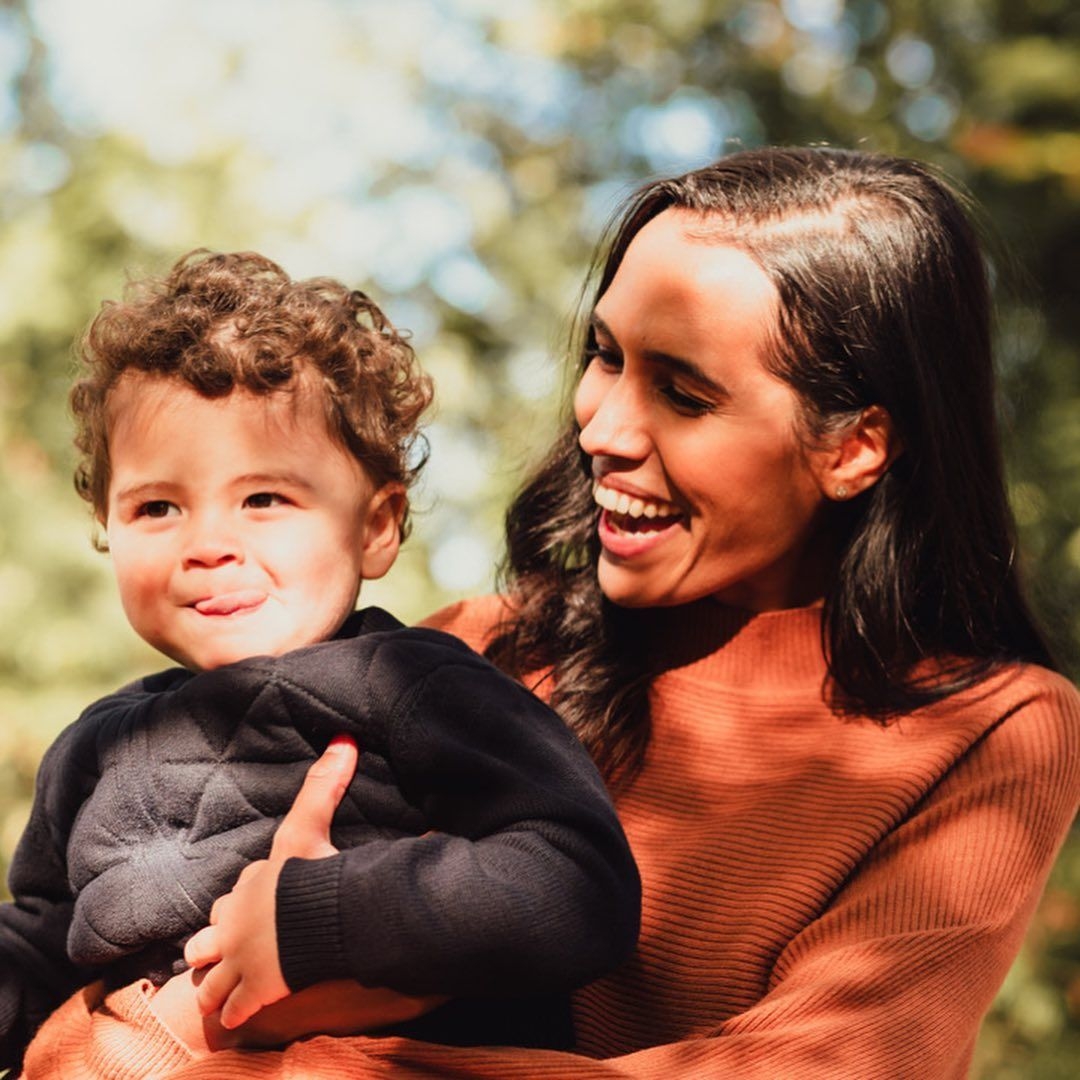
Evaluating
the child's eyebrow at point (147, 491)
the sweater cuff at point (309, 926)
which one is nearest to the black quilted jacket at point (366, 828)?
the sweater cuff at point (309, 926)

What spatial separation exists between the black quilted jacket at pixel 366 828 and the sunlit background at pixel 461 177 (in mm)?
3286

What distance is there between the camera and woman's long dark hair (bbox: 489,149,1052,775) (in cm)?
241

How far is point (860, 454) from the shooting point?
251cm

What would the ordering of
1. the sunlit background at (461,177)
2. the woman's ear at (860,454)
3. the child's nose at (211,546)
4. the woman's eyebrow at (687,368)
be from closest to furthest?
the child's nose at (211,546), the woman's eyebrow at (687,368), the woman's ear at (860,454), the sunlit background at (461,177)

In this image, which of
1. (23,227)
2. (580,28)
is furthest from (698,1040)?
(580,28)

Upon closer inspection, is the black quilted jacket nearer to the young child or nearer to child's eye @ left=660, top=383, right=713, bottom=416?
the young child

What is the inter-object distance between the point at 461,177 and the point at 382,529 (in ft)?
24.0

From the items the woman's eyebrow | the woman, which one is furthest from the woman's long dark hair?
the woman's eyebrow

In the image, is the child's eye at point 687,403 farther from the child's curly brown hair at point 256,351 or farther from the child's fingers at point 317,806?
the child's fingers at point 317,806

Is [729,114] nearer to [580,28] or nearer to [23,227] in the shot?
[580,28]

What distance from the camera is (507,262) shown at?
8688mm

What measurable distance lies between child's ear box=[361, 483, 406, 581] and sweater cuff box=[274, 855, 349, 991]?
19.6 inches

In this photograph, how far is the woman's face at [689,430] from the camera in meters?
2.36

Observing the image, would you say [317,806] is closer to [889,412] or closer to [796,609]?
[796,609]
